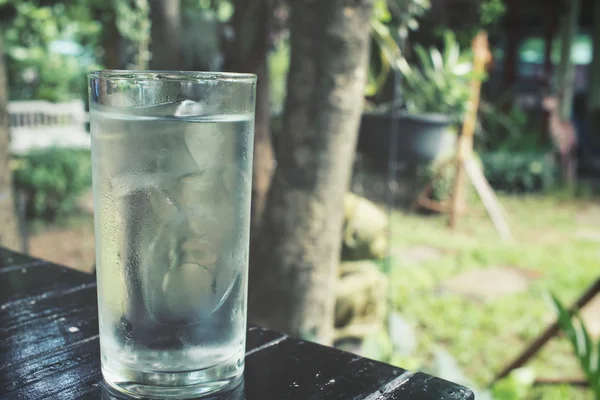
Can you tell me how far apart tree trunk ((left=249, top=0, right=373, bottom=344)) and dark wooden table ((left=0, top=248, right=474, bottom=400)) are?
1166 millimetres

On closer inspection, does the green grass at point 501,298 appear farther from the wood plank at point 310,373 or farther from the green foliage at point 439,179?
the wood plank at point 310,373

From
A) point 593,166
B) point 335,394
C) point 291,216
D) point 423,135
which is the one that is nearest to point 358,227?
point 423,135

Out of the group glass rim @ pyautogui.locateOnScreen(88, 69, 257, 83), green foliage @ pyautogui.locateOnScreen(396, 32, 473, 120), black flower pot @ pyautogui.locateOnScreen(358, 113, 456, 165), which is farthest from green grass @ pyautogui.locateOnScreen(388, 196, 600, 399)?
glass rim @ pyautogui.locateOnScreen(88, 69, 257, 83)

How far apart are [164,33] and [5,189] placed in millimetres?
853

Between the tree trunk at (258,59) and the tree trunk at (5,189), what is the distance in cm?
91

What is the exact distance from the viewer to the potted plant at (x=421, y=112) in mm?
3023

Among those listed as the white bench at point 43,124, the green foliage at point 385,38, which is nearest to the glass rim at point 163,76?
the green foliage at point 385,38

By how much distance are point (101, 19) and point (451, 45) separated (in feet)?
9.15

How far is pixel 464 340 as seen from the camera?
3.20 meters

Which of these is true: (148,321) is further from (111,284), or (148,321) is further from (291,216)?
(291,216)

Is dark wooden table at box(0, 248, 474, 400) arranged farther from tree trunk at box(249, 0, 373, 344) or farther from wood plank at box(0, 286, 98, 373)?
tree trunk at box(249, 0, 373, 344)

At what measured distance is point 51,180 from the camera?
539cm

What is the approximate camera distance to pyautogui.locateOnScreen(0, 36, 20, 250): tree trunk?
237 cm

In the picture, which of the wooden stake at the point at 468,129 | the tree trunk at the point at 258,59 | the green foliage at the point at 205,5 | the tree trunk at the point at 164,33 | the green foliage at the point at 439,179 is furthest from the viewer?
the green foliage at the point at 439,179
